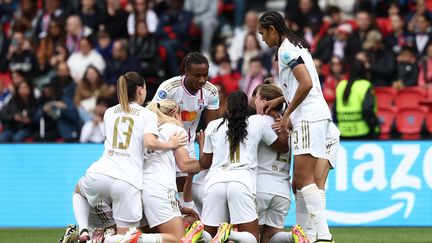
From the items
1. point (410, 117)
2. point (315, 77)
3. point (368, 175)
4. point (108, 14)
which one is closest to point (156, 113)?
point (315, 77)

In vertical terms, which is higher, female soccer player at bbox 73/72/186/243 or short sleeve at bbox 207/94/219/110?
short sleeve at bbox 207/94/219/110

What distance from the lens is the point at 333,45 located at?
18.8 meters

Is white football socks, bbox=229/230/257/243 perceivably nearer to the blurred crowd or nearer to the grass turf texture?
the grass turf texture

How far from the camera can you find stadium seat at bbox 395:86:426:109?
1747cm

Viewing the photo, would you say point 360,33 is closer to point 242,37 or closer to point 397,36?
point 397,36

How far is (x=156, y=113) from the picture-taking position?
1111 centimetres

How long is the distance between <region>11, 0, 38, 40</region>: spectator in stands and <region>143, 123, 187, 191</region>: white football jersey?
10833 mm

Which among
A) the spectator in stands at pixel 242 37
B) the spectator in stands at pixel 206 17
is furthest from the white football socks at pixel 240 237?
the spectator in stands at pixel 206 17

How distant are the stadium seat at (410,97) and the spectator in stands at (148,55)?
161 inches

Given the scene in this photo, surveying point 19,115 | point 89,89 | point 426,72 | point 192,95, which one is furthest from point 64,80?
point 192,95

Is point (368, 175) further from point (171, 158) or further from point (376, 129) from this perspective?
point (171, 158)

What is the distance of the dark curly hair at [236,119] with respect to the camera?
10.7m

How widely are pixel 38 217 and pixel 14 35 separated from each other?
614 cm

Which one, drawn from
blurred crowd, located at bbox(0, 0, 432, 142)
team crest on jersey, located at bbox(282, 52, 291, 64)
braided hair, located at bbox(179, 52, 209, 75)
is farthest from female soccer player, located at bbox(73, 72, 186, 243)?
blurred crowd, located at bbox(0, 0, 432, 142)
